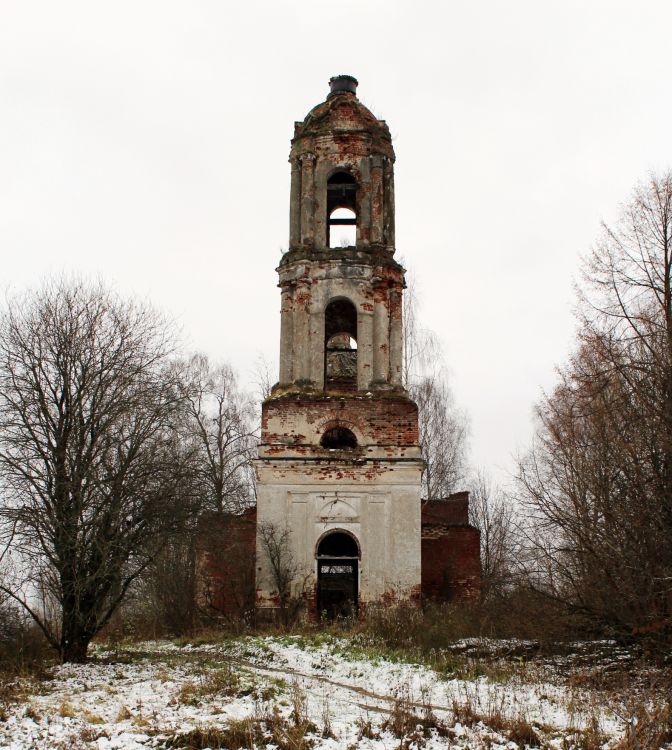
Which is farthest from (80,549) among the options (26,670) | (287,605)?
(287,605)

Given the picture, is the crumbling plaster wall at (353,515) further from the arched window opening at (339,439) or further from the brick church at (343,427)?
the arched window opening at (339,439)

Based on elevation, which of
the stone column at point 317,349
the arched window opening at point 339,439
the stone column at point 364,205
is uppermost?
the stone column at point 364,205

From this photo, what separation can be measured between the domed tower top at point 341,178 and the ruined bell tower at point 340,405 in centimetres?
3

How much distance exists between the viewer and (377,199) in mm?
20234

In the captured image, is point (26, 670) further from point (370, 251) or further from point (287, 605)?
point (370, 251)

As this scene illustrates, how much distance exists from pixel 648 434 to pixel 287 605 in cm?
917

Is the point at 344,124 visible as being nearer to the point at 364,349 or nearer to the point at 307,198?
the point at 307,198

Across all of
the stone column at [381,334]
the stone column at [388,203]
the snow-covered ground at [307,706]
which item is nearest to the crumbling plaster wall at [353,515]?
the stone column at [381,334]

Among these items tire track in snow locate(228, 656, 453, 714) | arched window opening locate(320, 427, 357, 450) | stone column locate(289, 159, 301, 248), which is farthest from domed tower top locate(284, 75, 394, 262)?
tire track in snow locate(228, 656, 453, 714)

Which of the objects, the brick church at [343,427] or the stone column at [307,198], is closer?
the brick church at [343,427]

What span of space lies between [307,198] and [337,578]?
28.5ft

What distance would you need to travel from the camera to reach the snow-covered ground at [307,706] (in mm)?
8258

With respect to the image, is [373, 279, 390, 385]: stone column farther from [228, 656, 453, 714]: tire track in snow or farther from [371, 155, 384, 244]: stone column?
[228, 656, 453, 714]: tire track in snow

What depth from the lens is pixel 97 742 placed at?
8.20m
